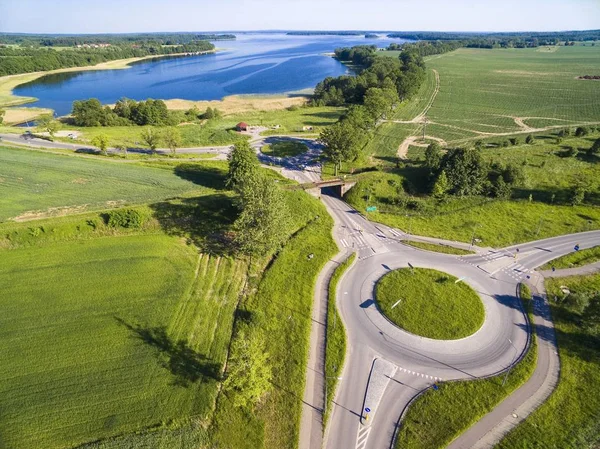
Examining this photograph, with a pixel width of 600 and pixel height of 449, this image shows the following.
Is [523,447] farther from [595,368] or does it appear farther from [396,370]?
[595,368]

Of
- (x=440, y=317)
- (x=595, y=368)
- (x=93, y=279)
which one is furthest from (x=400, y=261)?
(x=93, y=279)

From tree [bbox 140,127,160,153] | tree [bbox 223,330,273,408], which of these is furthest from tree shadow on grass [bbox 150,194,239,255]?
tree [bbox 140,127,160,153]

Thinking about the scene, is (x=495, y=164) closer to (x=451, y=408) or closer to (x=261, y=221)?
(x=261, y=221)

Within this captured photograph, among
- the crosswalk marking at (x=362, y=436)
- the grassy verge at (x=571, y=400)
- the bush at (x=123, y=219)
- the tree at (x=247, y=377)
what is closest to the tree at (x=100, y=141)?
the bush at (x=123, y=219)

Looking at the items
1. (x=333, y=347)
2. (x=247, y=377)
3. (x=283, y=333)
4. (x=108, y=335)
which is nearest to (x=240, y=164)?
(x=283, y=333)

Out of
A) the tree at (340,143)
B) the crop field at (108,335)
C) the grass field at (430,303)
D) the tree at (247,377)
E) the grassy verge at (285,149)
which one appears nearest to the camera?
the crop field at (108,335)

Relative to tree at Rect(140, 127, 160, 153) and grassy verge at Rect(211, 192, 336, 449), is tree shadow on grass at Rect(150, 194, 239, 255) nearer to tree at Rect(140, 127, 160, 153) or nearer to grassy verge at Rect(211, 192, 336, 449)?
grassy verge at Rect(211, 192, 336, 449)

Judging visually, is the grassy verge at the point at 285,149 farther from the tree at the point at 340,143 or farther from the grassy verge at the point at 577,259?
the grassy verge at the point at 577,259
